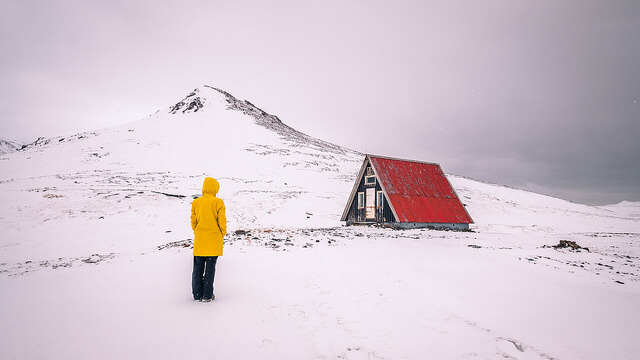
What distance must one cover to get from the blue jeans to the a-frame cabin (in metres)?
17.2

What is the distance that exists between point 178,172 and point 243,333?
143ft

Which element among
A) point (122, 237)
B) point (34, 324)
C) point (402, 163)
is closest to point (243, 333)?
point (34, 324)

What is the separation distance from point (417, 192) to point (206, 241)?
20973mm

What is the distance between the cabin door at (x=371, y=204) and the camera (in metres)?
23.7

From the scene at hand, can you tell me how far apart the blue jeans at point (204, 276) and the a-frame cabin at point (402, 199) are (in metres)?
17.2

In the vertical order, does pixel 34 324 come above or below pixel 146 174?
below

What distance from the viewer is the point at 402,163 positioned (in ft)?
86.6

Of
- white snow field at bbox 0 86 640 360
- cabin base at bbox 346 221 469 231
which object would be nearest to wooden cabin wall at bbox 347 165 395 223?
cabin base at bbox 346 221 469 231

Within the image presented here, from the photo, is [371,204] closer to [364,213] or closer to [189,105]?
[364,213]

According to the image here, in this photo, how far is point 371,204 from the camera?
24.0 metres

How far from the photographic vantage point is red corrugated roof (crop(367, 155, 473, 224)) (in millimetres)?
22547

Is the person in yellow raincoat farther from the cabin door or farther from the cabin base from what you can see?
the cabin door

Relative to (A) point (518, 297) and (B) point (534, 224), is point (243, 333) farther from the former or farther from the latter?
(B) point (534, 224)

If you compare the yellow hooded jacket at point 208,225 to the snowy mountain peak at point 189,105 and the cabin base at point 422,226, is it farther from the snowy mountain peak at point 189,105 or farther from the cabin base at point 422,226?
the snowy mountain peak at point 189,105
